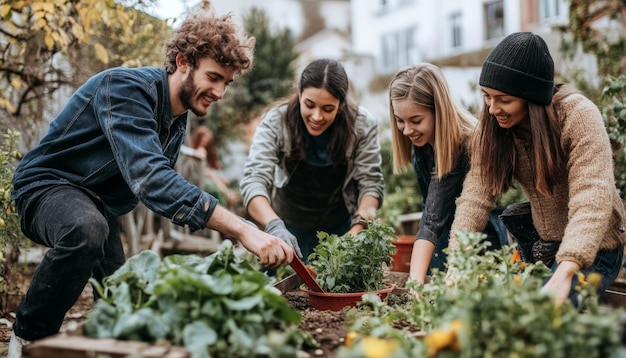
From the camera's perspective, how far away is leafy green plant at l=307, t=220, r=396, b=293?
263 cm

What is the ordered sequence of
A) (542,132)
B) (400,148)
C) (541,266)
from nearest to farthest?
(541,266) → (542,132) → (400,148)

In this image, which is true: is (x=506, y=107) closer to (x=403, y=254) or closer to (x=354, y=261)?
(x=354, y=261)

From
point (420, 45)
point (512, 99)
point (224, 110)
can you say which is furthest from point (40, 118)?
point (420, 45)

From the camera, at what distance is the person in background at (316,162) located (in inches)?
136

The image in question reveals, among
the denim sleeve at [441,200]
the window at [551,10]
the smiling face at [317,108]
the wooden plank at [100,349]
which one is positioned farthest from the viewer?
the window at [551,10]

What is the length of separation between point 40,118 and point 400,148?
2.68m

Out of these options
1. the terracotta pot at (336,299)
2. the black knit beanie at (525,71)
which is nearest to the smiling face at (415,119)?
the black knit beanie at (525,71)

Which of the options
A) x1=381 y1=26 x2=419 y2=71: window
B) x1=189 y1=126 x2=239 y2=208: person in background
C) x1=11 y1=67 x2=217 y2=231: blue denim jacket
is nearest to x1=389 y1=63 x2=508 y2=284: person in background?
x1=11 y1=67 x2=217 y2=231: blue denim jacket

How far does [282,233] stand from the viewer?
285cm

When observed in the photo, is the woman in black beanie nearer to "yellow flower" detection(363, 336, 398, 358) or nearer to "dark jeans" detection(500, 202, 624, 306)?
"dark jeans" detection(500, 202, 624, 306)

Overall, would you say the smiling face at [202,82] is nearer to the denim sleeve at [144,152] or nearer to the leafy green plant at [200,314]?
the denim sleeve at [144,152]

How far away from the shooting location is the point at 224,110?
568 inches

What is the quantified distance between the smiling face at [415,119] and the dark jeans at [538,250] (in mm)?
544

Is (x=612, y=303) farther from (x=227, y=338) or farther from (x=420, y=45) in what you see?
(x=420, y=45)
